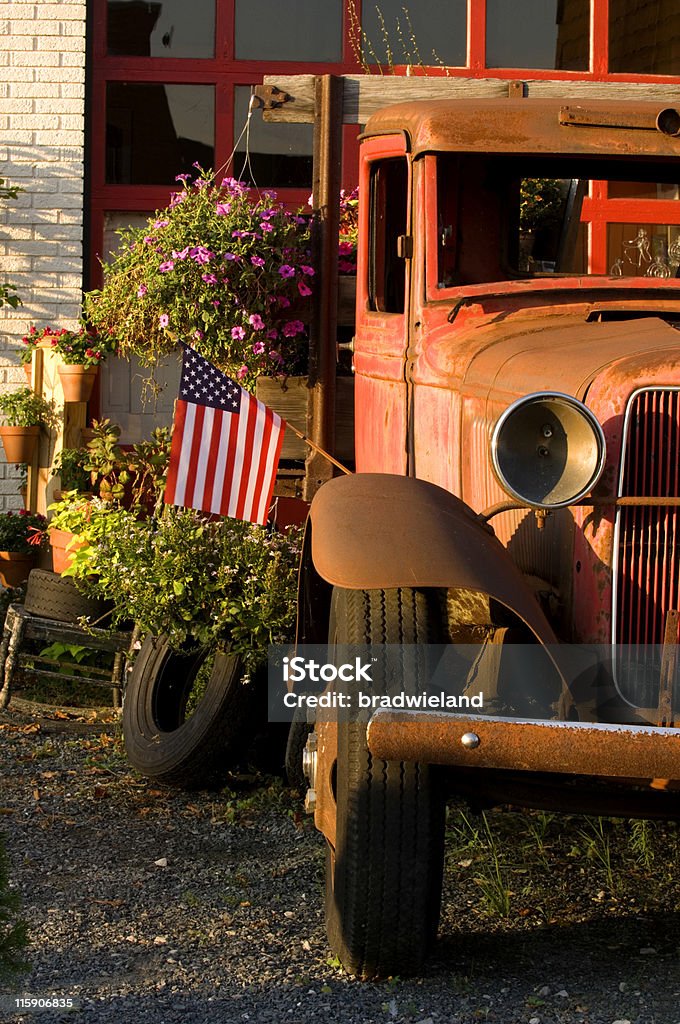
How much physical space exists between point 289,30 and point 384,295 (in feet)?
11.3

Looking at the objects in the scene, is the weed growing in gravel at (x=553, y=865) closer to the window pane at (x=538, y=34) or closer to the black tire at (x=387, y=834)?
the black tire at (x=387, y=834)

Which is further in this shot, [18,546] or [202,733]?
[18,546]

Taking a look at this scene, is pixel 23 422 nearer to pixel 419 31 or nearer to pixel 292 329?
pixel 292 329

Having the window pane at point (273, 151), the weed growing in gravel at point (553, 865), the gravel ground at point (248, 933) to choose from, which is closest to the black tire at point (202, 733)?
the gravel ground at point (248, 933)

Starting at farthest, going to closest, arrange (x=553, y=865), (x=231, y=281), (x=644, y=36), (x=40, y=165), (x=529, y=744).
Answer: (x=644, y=36)
(x=40, y=165)
(x=231, y=281)
(x=553, y=865)
(x=529, y=744)

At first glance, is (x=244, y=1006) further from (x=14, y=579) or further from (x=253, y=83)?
(x=253, y=83)

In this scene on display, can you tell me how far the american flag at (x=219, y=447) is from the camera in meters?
4.57

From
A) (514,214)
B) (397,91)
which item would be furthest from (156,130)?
(514,214)

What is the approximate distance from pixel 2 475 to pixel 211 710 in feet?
10.1

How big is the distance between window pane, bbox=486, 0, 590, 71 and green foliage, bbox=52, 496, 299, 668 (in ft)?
12.5

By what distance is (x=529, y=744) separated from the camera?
281 centimetres

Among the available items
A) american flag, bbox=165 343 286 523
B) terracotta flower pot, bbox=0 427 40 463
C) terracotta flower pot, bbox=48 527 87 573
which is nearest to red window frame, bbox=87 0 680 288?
terracotta flower pot, bbox=0 427 40 463

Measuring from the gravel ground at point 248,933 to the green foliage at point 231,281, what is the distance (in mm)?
1989

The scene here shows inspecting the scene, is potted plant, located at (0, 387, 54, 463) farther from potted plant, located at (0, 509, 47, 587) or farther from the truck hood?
the truck hood
